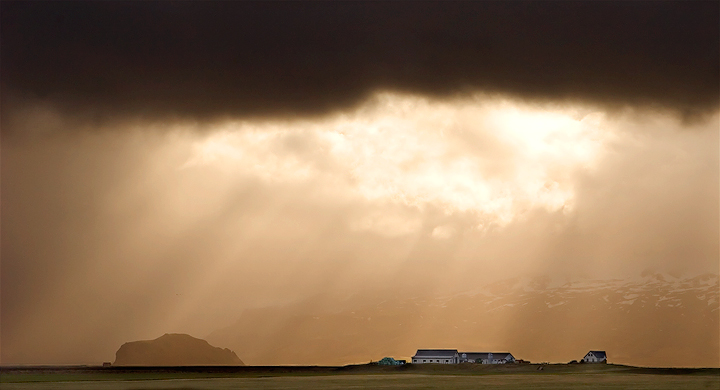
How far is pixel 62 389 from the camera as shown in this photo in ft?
300

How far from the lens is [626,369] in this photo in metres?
139

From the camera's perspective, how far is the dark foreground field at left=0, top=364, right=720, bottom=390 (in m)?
94.8

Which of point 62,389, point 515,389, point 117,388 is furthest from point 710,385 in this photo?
point 62,389

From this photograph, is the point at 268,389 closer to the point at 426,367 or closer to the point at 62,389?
the point at 62,389

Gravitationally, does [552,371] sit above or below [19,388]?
above

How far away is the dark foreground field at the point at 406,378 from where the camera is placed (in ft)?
311

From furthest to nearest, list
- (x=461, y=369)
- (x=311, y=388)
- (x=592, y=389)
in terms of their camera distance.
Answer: (x=461, y=369) < (x=311, y=388) < (x=592, y=389)

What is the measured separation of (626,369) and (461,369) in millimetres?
Result: 36028

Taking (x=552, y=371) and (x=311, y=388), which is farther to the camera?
(x=552, y=371)

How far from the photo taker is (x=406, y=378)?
11838 centimetres

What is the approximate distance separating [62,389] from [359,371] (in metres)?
84.1

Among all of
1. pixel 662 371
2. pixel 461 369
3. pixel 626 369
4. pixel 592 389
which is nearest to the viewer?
pixel 592 389

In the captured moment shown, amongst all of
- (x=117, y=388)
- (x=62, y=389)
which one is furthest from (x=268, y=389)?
(x=62, y=389)

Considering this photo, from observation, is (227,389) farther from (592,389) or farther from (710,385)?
(710,385)
